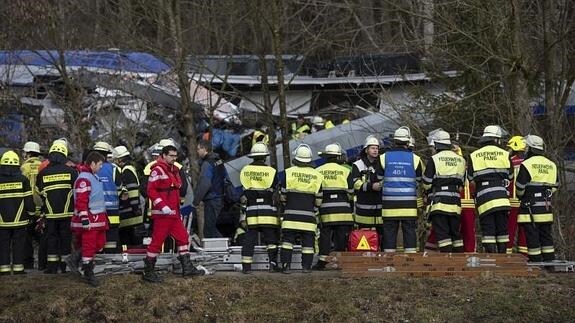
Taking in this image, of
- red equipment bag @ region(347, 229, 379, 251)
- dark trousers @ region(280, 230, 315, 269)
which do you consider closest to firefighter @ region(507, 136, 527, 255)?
red equipment bag @ region(347, 229, 379, 251)

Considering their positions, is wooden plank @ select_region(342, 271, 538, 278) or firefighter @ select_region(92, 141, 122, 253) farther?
firefighter @ select_region(92, 141, 122, 253)

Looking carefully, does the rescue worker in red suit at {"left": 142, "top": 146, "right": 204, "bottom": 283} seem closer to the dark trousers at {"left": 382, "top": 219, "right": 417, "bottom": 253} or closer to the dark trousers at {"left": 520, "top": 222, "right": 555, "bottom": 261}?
the dark trousers at {"left": 382, "top": 219, "right": 417, "bottom": 253}

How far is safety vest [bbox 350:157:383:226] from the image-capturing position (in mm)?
12664

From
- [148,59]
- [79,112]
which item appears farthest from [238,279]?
[148,59]

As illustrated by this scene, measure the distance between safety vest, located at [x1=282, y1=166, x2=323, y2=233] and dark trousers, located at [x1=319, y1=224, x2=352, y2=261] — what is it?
524mm

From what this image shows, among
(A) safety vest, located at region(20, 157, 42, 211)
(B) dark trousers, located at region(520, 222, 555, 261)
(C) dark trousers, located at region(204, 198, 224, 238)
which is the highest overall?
(A) safety vest, located at region(20, 157, 42, 211)

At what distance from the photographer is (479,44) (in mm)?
16062

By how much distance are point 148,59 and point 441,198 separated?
12909 millimetres

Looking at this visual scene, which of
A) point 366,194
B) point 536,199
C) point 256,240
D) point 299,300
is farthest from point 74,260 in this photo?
point 536,199

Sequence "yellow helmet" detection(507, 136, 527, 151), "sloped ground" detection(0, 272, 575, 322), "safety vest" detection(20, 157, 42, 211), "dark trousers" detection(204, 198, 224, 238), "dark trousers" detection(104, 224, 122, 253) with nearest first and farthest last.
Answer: "sloped ground" detection(0, 272, 575, 322) → "dark trousers" detection(104, 224, 122, 253) → "yellow helmet" detection(507, 136, 527, 151) → "safety vest" detection(20, 157, 42, 211) → "dark trousers" detection(204, 198, 224, 238)

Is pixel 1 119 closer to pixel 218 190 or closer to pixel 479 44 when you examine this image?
pixel 218 190

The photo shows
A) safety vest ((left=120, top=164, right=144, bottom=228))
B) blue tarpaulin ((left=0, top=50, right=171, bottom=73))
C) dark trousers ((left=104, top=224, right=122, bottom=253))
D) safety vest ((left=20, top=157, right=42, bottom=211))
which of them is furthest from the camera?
blue tarpaulin ((left=0, top=50, right=171, bottom=73))

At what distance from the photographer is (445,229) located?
40.7 feet

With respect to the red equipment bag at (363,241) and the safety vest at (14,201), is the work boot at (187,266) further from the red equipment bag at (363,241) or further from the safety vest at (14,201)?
the safety vest at (14,201)
